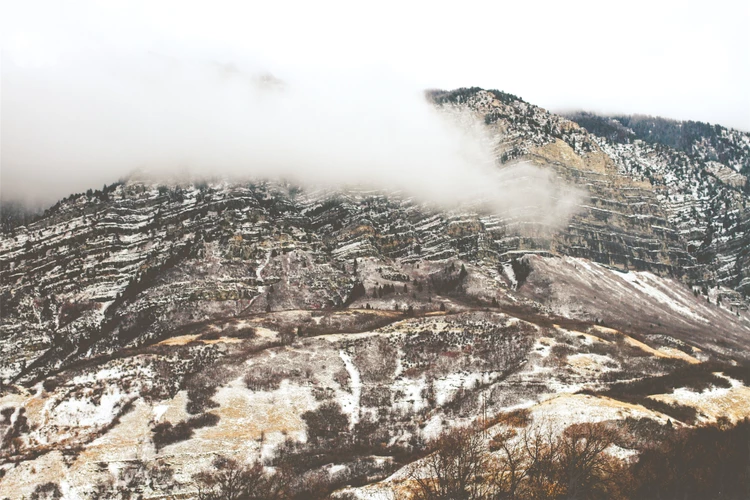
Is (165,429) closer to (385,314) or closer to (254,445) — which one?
(254,445)

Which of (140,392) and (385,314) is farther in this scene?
(385,314)

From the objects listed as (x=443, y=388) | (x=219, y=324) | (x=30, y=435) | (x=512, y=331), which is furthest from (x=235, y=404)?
(x=512, y=331)

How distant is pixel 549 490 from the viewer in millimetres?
53688

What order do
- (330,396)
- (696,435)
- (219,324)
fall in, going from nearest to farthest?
(696,435) → (330,396) → (219,324)

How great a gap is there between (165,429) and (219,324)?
6790 centimetres

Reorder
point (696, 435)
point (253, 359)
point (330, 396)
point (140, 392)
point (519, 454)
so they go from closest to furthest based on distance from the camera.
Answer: point (519, 454), point (696, 435), point (140, 392), point (330, 396), point (253, 359)

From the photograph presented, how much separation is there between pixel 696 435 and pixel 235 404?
270 feet

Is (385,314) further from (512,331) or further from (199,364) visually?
(199,364)

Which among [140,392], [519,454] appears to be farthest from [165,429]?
[519,454]

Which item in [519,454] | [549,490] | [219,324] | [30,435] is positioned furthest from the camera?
[219,324]

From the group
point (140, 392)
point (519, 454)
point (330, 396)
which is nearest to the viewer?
point (519, 454)

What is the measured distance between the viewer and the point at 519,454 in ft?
218

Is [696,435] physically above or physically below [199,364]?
above

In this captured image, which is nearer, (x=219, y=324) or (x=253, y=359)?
(x=253, y=359)
